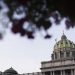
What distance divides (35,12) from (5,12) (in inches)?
12.9

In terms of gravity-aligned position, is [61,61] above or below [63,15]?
above

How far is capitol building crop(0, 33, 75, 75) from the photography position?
80.8 m

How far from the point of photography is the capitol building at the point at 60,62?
80.8 m

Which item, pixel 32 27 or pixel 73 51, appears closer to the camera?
pixel 32 27

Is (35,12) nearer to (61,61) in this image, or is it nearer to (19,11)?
(19,11)

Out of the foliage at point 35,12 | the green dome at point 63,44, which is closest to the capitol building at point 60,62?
the green dome at point 63,44

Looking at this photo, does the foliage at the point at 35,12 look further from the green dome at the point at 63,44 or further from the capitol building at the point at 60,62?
the green dome at the point at 63,44

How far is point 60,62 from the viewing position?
82.4 meters

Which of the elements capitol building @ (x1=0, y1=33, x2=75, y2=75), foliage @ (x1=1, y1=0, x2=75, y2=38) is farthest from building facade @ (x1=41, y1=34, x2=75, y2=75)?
foliage @ (x1=1, y1=0, x2=75, y2=38)

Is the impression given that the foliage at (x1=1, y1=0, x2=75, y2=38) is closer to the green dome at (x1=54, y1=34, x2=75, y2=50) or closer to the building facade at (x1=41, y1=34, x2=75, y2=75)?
the building facade at (x1=41, y1=34, x2=75, y2=75)

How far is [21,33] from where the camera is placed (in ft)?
12.8

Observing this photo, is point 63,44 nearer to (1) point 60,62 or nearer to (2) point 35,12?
(1) point 60,62

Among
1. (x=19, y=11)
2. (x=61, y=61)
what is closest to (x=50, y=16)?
(x=19, y=11)

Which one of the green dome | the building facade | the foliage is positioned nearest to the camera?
the foliage
